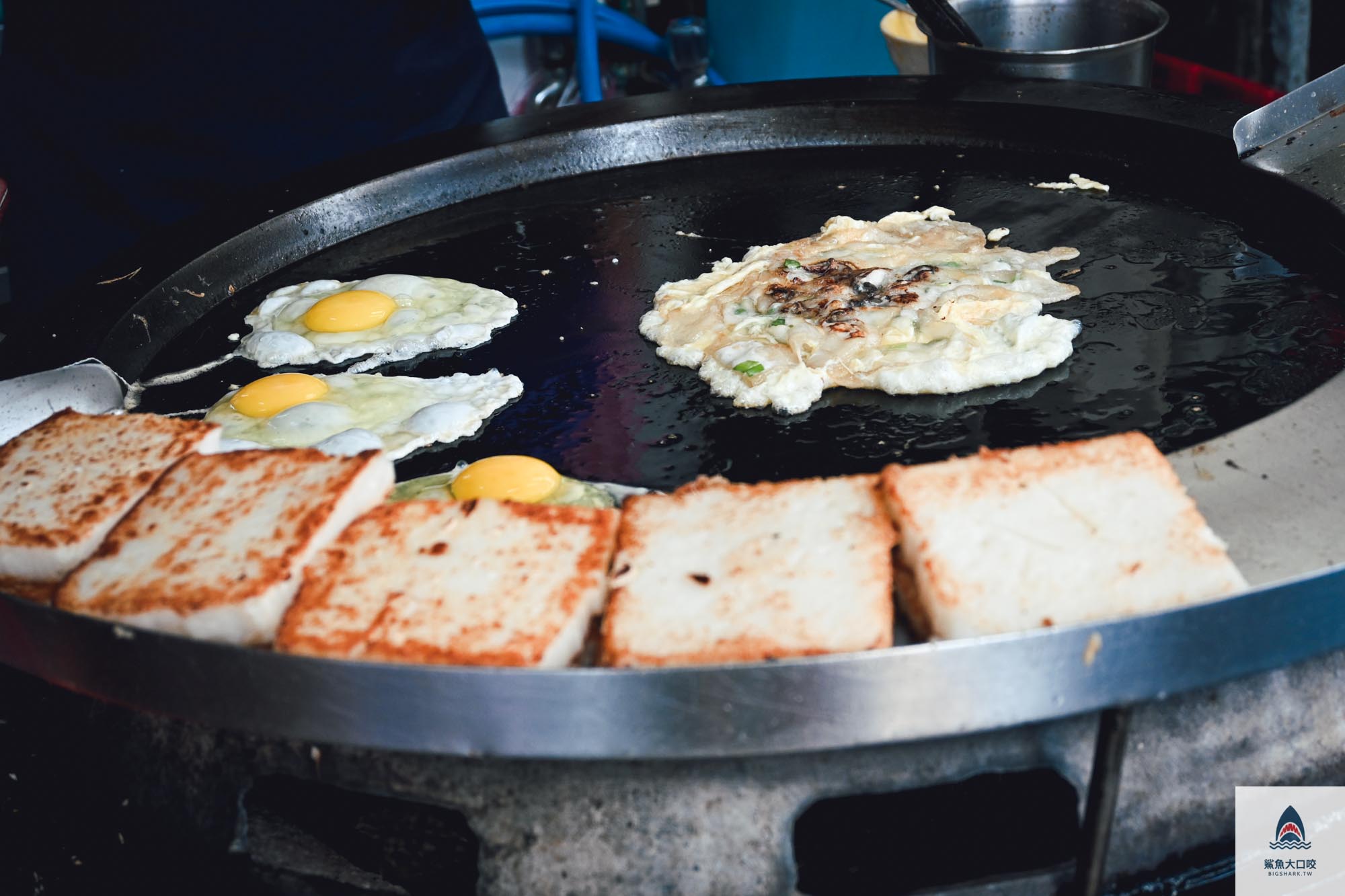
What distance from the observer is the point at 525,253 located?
13.0 feet

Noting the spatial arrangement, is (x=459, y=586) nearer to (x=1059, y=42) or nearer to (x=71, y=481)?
(x=71, y=481)

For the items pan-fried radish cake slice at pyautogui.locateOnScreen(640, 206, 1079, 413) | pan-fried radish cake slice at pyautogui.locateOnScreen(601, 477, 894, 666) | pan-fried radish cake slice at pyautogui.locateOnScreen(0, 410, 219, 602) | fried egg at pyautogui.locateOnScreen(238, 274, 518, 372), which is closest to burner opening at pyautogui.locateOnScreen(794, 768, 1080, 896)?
pan-fried radish cake slice at pyautogui.locateOnScreen(601, 477, 894, 666)

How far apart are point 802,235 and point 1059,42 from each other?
6.60 feet

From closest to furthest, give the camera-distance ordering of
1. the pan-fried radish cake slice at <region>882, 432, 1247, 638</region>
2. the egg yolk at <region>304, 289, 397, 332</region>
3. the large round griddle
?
the large round griddle
the pan-fried radish cake slice at <region>882, 432, 1247, 638</region>
the egg yolk at <region>304, 289, 397, 332</region>

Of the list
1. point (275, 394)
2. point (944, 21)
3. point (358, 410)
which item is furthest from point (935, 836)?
point (944, 21)

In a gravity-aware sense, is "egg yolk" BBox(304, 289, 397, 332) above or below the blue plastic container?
above

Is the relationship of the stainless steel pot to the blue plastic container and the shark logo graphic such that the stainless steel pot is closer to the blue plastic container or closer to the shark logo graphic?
the blue plastic container

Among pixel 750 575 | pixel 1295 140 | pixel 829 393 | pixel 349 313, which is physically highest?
pixel 1295 140

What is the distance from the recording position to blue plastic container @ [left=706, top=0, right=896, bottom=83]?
7.67 m

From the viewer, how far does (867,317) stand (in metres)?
3.15

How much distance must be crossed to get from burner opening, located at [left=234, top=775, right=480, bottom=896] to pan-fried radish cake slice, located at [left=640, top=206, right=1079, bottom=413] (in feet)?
4.35

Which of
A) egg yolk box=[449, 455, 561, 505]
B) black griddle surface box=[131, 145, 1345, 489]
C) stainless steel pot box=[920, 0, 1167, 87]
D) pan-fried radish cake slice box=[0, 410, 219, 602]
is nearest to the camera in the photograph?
pan-fried radish cake slice box=[0, 410, 219, 602]

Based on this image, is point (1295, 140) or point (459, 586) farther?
point (1295, 140)

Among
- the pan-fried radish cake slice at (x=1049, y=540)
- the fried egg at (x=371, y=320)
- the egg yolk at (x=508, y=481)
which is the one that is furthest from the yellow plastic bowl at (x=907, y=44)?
the pan-fried radish cake slice at (x=1049, y=540)
